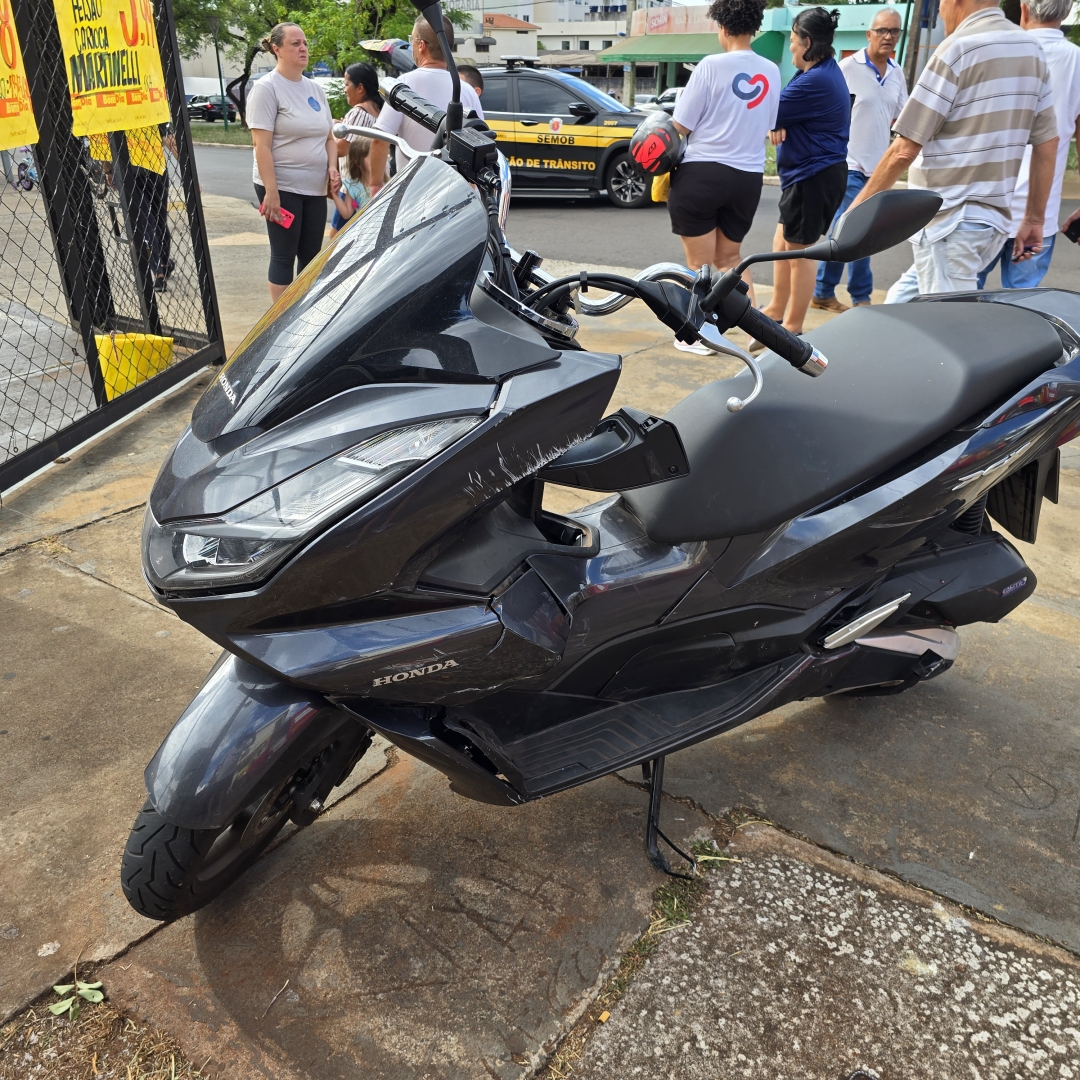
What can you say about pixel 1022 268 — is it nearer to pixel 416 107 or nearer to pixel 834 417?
pixel 834 417

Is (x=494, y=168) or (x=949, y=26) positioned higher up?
(x=949, y=26)

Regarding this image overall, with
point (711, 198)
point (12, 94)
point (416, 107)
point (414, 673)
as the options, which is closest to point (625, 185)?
point (711, 198)

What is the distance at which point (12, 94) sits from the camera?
3.56 m

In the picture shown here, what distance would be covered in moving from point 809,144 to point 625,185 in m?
6.77

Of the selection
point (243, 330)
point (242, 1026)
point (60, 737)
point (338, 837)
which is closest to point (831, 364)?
point (338, 837)

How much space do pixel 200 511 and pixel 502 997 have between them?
3.56 ft

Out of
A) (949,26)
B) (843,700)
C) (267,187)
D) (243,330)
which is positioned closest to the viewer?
(843,700)

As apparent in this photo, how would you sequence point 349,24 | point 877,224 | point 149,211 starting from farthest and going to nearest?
point 349,24, point 149,211, point 877,224

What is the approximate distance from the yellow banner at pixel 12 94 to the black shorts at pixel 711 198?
3153 mm

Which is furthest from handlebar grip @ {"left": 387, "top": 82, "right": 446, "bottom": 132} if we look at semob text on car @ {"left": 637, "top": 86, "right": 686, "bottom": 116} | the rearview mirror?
semob text on car @ {"left": 637, "top": 86, "right": 686, "bottom": 116}

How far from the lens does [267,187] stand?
511 cm

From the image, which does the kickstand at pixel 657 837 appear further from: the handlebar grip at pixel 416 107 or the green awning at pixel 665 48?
the green awning at pixel 665 48

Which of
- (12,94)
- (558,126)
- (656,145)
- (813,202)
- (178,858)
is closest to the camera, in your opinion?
(178,858)

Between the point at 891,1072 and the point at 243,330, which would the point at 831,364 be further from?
the point at 243,330
